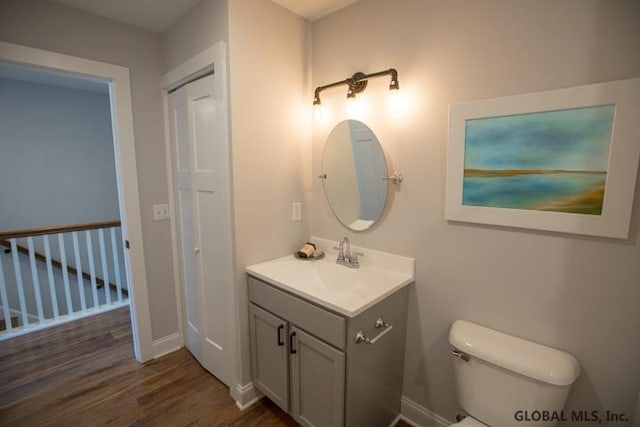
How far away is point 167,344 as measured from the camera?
7.63 feet

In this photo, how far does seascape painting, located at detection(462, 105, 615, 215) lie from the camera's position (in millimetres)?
1044

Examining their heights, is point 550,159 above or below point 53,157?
below

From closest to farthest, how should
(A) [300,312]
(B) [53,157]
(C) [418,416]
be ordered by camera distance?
(A) [300,312] < (C) [418,416] < (B) [53,157]

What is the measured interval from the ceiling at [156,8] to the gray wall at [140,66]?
0.09m

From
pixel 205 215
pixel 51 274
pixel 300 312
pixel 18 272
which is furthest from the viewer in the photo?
pixel 51 274

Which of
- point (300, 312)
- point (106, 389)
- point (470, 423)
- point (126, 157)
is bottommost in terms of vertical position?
point (106, 389)

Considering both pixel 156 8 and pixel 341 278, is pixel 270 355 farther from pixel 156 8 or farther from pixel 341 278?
pixel 156 8

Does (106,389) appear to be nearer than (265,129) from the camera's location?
No

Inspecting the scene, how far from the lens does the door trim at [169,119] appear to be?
159 centimetres

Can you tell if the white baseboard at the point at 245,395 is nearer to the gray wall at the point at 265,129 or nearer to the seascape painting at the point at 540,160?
the gray wall at the point at 265,129

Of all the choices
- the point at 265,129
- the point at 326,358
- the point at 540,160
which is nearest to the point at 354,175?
the point at 265,129

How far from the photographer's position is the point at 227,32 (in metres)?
1.52

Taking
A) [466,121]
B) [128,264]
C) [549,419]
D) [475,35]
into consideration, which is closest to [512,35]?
[475,35]

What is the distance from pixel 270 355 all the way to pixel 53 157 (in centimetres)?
361
